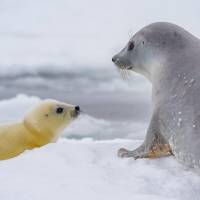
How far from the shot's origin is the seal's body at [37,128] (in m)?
4.76

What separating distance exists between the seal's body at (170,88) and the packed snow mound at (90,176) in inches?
4.3

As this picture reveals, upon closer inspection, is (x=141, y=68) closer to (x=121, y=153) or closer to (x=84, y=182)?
(x=121, y=153)

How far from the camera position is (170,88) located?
385cm

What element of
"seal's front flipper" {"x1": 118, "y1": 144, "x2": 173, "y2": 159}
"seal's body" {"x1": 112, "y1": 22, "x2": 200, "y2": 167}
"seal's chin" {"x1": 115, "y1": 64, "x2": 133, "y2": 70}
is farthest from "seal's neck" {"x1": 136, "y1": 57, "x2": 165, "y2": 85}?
"seal's front flipper" {"x1": 118, "y1": 144, "x2": 173, "y2": 159}

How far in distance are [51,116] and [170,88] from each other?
1.57 m

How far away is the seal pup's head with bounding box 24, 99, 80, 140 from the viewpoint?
16.6 feet

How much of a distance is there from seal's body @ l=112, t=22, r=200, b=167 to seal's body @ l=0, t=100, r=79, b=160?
0.98m

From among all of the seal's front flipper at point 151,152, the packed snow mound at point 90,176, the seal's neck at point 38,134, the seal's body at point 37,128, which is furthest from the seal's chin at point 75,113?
the seal's front flipper at point 151,152

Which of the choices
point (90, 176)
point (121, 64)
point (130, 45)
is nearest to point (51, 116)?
point (121, 64)

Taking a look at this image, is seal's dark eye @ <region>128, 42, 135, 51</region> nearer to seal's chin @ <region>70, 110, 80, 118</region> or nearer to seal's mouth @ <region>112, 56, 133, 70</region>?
seal's mouth @ <region>112, 56, 133, 70</region>

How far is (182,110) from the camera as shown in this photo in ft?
11.9

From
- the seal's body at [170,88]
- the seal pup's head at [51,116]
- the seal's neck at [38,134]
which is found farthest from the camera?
the seal pup's head at [51,116]

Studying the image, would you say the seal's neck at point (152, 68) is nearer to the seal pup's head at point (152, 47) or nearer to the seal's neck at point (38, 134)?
the seal pup's head at point (152, 47)

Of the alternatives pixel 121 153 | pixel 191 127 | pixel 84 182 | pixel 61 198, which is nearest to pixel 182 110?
pixel 191 127
